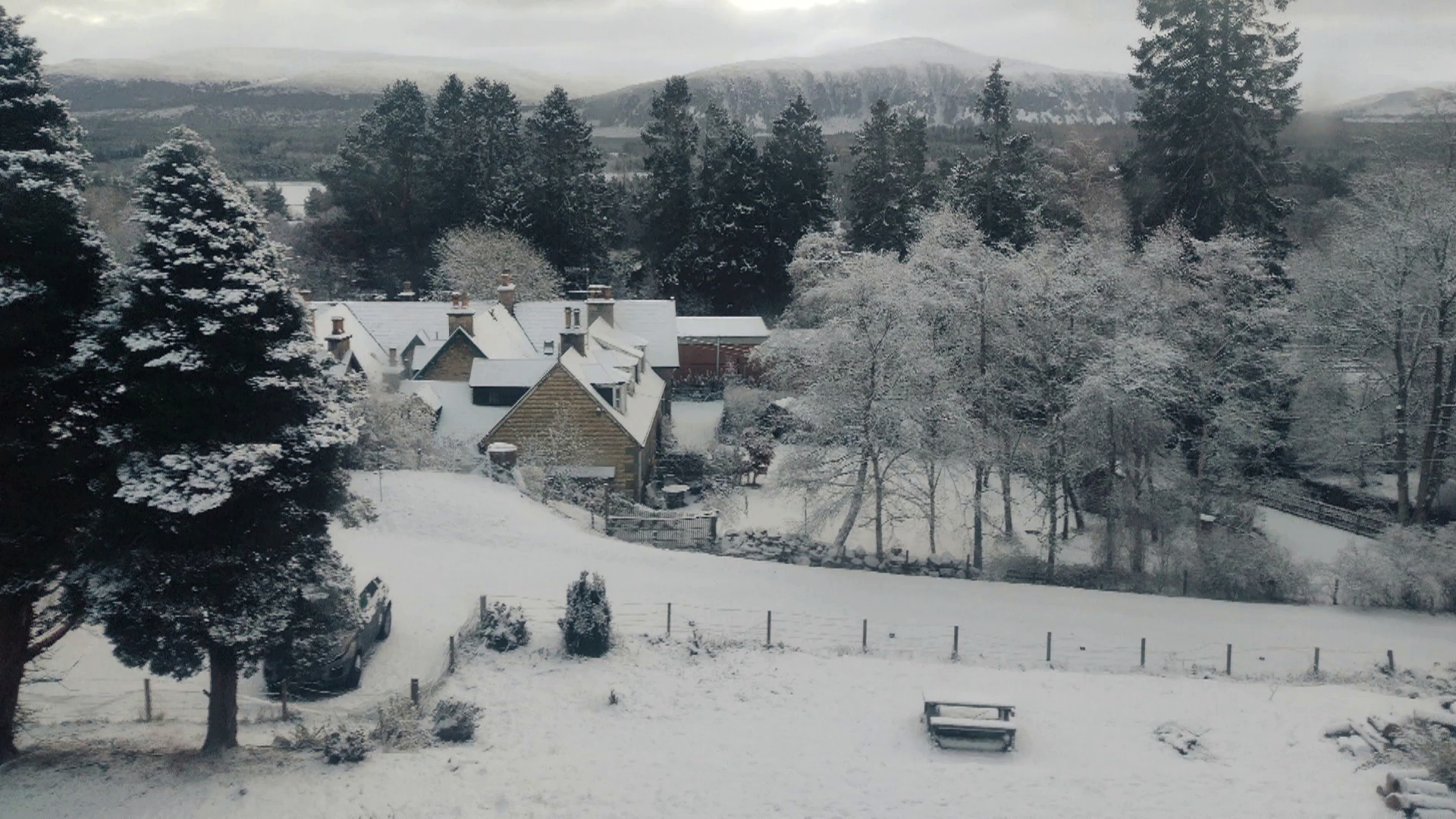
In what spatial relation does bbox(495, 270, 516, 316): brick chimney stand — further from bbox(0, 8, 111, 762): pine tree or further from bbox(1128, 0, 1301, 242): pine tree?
bbox(0, 8, 111, 762): pine tree

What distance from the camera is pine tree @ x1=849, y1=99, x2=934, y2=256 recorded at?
56.1 meters

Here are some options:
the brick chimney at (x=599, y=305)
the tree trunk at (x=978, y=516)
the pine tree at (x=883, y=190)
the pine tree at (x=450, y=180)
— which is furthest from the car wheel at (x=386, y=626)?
the pine tree at (x=450, y=180)

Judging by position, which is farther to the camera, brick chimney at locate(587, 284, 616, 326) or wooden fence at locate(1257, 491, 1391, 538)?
brick chimney at locate(587, 284, 616, 326)

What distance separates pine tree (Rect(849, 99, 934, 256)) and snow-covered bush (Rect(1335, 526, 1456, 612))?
33.1 meters

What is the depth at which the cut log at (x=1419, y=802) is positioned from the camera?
515 inches

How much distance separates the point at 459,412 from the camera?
3628 centimetres

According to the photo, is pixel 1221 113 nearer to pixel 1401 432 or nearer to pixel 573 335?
pixel 1401 432

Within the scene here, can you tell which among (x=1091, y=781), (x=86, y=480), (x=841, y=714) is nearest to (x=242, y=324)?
(x=86, y=480)

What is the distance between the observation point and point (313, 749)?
571 inches

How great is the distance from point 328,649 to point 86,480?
15.5 feet

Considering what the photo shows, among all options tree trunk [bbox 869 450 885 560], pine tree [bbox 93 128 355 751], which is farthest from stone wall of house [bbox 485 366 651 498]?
pine tree [bbox 93 128 355 751]

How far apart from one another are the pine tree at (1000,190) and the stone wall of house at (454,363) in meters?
24.3

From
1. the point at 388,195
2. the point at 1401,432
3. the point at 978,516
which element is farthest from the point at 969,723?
the point at 388,195

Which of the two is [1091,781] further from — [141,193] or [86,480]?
[141,193]
